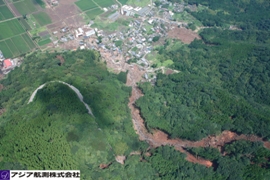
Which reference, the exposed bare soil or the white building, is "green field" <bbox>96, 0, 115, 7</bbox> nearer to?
the white building

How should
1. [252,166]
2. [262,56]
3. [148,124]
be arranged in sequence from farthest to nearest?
[262,56] → [148,124] → [252,166]

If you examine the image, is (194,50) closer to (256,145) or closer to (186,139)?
(186,139)

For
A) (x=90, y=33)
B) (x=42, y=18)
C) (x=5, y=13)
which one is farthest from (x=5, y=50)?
(x=90, y=33)

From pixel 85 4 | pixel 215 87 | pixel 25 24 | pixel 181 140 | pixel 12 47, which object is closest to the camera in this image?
pixel 181 140

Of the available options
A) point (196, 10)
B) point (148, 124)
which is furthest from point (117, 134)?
point (196, 10)

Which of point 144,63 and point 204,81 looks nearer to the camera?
point 204,81

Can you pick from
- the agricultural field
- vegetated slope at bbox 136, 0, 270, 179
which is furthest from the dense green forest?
the agricultural field

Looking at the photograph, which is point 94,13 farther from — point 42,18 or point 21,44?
point 21,44
